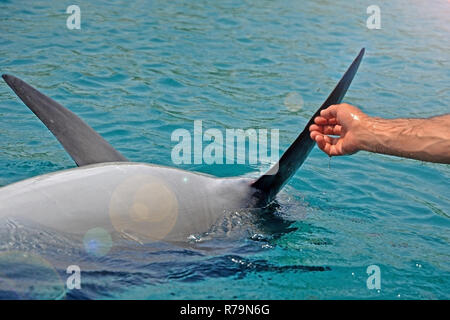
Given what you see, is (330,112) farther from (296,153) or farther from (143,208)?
(143,208)

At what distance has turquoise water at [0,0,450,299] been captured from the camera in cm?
391

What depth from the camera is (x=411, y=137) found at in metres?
3.40

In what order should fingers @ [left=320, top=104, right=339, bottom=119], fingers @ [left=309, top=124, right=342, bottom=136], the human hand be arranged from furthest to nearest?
fingers @ [left=309, top=124, right=342, bottom=136] < fingers @ [left=320, top=104, right=339, bottom=119] < the human hand

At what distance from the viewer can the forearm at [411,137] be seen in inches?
129

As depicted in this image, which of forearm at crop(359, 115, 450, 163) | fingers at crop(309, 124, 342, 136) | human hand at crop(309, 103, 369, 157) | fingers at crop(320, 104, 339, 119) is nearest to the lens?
forearm at crop(359, 115, 450, 163)

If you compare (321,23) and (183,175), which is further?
(321,23)

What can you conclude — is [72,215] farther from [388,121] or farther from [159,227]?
[388,121]

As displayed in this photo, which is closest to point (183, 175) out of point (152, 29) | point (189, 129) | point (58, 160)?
point (58, 160)

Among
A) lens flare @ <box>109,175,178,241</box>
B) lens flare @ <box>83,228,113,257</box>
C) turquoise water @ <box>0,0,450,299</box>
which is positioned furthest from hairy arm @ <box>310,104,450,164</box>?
lens flare @ <box>83,228,113,257</box>

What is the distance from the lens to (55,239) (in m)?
3.76

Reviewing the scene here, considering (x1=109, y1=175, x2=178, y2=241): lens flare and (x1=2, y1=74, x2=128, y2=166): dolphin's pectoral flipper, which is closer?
(x1=109, y1=175, x2=178, y2=241): lens flare

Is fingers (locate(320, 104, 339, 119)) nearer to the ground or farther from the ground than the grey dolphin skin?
farther from the ground

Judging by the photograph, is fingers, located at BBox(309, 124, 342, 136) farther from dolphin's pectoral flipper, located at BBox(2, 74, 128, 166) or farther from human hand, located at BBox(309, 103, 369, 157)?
dolphin's pectoral flipper, located at BBox(2, 74, 128, 166)

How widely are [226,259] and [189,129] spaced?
3.45 meters
